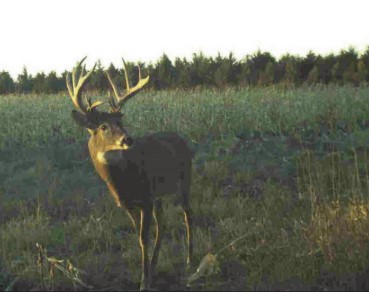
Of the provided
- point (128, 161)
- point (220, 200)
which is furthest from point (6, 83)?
point (128, 161)

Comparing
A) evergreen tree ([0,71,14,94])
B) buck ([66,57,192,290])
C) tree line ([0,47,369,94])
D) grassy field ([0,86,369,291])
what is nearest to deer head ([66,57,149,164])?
buck ([66,57,192,290])

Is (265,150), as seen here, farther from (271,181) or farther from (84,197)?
(84,197)

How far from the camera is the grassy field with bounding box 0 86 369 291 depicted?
615 cm

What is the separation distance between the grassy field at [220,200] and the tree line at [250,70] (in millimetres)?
13727

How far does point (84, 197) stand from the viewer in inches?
429

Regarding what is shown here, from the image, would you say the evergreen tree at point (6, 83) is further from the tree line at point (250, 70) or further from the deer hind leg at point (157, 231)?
the deer hind leg at point (157, 231)

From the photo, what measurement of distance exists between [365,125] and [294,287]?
37.0ft

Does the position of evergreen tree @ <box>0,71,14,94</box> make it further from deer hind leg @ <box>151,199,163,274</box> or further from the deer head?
the deer head

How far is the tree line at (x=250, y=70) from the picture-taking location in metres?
34.7

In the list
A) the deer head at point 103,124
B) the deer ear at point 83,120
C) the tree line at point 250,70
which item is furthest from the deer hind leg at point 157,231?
the tree line at point 250,70

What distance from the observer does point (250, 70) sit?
119 ft

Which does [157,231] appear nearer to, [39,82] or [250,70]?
[250,70]

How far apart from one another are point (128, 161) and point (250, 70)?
3137 centimetres

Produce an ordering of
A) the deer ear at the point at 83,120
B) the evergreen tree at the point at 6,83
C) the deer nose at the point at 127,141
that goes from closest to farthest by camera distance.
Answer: the deer nose at the point at 127,141 < the deer ear at the point at 83,120 < the evergreen tree at the point at 6,83
